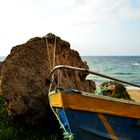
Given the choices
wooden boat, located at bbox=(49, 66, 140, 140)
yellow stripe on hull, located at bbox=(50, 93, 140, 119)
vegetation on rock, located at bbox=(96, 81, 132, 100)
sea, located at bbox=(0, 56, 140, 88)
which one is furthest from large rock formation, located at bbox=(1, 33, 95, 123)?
sea, located at bbox=(0, 56, 140, 88)

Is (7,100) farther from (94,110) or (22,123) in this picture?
(94,110)

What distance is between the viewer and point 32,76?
7926 millimetres

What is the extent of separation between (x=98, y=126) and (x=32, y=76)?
2.24 metres

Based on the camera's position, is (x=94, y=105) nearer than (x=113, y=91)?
Yes

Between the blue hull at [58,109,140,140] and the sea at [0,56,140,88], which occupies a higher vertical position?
the blue hull at [58,109,140,140]

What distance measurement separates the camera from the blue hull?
620 centimetres

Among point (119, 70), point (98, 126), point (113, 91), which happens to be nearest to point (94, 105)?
point (98, 126)

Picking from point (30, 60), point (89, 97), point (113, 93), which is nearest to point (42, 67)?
point (30, 60)

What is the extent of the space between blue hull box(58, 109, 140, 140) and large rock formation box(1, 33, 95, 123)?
1385mm

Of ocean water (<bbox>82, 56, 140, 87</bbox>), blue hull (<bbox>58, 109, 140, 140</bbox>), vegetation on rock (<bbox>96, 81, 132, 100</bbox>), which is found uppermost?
vegetation on rock (<bbox>96, 81, 132, 100</bbox>)

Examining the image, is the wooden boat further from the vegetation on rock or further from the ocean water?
the ocean water

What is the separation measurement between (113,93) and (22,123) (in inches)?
83.2

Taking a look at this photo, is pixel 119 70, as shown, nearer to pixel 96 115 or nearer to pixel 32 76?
pixel 32 76

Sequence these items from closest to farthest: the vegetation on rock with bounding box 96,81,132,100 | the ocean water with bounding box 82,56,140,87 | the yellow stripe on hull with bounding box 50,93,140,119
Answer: the yellow stripe on hull with bounding box 50,93,140,119 → the vegetation on rock with bounding box 96,81,132,100 → the ocean water with bounding box 82,56,140,87
